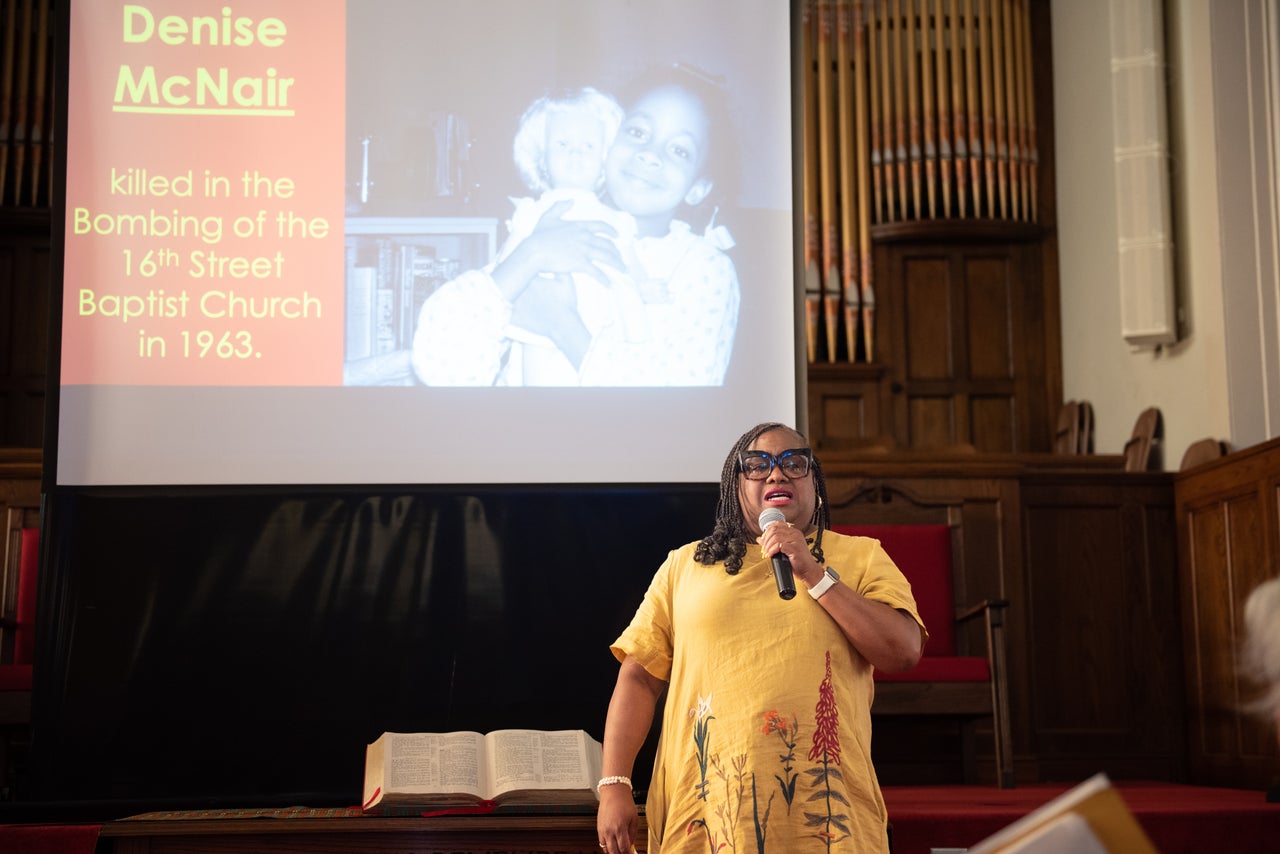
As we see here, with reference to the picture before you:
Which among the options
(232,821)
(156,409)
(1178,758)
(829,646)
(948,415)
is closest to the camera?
(829,646)

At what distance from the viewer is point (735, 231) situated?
4.22 m

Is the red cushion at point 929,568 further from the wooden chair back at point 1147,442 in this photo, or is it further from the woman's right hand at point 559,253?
the wooden chair back at point 1147,442

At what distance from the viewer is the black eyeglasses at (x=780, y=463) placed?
2.30 m

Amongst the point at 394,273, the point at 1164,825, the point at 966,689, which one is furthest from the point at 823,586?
the point at 966,689

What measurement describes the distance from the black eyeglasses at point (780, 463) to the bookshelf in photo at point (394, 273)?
1.99 meters

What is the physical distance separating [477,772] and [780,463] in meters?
1.24

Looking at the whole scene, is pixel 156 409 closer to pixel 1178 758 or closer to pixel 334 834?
pixel 334 834

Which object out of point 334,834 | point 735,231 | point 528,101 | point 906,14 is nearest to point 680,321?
point 735,231

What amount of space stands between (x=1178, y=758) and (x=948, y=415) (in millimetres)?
2724

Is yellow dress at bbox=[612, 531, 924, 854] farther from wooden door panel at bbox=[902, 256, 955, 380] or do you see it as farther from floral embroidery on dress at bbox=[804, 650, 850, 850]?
wooden door panel at bbox=[902, 256, 955, 380]

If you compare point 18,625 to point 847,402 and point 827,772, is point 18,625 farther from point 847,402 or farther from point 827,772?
point 847,402

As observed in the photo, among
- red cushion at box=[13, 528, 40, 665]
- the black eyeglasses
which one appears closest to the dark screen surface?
red cushion at box=[13, 528, 40, 665]

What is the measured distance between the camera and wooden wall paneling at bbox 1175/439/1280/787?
15.4 feet

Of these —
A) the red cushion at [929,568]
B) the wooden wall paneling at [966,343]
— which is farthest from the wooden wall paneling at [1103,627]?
the wooden wall paneling at [966,343]
